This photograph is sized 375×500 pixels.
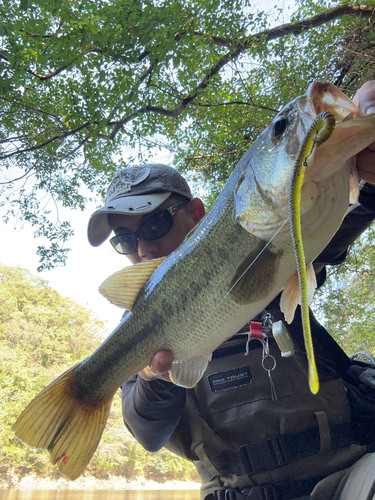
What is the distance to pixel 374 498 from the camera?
1272mm

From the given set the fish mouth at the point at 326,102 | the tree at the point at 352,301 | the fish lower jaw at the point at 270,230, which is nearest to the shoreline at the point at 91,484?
the tree at the point at 352,301

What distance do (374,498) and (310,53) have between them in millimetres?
7560

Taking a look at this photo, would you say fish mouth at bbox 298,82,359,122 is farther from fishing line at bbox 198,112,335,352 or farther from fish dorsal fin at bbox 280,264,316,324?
fish dorsal fin at bbox 280,264,316,324

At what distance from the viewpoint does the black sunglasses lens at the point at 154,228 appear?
8.41 feet

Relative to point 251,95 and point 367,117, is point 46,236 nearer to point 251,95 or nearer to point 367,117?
point 251,95

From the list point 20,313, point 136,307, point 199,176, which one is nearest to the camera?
point 136,307

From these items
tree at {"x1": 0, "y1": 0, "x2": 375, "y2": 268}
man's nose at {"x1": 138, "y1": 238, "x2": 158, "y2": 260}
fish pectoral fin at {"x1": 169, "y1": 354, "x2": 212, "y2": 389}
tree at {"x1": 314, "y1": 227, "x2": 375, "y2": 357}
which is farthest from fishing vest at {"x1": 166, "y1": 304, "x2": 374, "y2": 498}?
tree at {"x1": 314, "y1": 227, "x2": 375, "y2": 357}

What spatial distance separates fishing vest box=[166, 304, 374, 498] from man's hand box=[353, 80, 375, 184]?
3.62ft

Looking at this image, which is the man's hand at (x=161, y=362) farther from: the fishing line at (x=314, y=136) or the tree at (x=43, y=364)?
the tree at (x=43, y=364)

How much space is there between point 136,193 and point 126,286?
1023mm

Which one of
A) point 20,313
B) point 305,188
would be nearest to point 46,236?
point 305,188

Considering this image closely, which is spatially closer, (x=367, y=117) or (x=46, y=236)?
(x=367, y=117)

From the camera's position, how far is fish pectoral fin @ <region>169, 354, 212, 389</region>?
1.65m

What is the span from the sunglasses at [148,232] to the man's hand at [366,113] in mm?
1589
